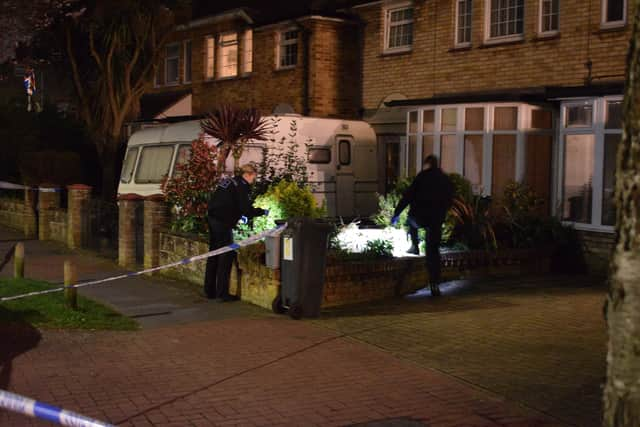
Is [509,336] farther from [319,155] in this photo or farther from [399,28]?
[399,28]

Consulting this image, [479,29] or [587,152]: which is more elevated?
[479,29]

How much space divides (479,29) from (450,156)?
2.95 metres

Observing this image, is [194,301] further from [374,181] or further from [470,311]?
[374,181]

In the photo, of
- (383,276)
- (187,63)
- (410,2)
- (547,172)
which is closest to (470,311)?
(383,276)

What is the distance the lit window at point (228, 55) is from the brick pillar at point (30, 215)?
7589 millimetres

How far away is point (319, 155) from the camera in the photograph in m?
17.8

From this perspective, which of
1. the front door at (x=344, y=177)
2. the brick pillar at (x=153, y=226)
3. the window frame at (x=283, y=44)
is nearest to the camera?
the brick pillar at (x=153, y=226)

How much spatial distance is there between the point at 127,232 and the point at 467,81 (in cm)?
813

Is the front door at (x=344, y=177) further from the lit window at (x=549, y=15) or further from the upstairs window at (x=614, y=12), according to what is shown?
the upstairs window at (x=614, y=12)

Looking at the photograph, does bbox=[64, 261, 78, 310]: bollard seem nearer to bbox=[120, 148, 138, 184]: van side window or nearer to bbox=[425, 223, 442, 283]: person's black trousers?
bbox=[425, 223, 442, 283]: person's black trousers

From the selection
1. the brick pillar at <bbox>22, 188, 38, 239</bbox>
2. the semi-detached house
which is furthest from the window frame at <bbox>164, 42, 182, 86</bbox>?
the brick pillar at <bbox>22, 188, 38, 239</bbox>

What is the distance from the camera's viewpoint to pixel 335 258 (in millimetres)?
10859

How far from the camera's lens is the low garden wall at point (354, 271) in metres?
10.7

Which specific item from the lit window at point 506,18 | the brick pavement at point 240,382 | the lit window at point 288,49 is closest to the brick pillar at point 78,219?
the lit window at point 288,49
